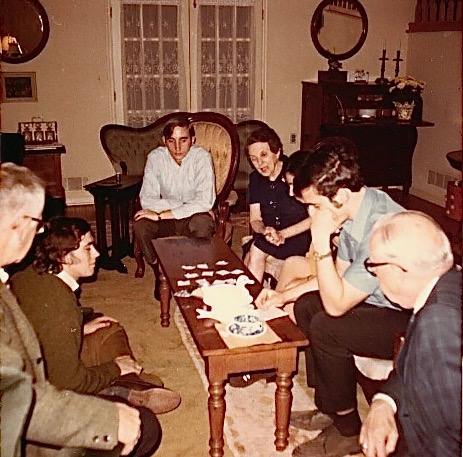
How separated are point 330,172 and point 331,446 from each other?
4.08ft

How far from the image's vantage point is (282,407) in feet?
9.22

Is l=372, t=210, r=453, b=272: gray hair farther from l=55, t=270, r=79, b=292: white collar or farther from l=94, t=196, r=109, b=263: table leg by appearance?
l=94, t=196, r=109, b=263: table leg

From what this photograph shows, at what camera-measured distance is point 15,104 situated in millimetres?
7203

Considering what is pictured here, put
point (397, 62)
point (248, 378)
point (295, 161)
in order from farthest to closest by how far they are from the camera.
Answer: point (397, 62)
point (295, 161)
point (248, 378)

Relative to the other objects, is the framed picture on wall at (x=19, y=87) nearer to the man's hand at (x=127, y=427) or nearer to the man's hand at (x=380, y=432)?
the man's hand at (x=127, y=427)

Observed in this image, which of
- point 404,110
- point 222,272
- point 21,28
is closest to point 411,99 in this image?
point 404,110

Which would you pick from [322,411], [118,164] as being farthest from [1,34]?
[322,411]

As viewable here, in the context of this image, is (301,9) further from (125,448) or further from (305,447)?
(125,448)

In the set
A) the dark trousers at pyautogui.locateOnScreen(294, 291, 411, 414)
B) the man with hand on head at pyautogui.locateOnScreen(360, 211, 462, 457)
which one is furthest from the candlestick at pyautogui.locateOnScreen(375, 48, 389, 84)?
the man with hand on head at pyautogui.locateOnScreen(360, 211, 462, 457)

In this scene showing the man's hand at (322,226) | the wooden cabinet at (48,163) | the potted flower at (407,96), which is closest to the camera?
the man's hand at (322,226)

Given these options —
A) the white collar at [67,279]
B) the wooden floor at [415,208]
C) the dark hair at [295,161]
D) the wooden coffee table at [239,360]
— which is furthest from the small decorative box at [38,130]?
the white collar at [67,279]

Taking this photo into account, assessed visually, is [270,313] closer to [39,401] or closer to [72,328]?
[72,328]

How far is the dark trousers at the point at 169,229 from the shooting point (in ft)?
15.2

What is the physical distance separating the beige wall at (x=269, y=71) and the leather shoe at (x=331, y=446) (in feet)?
16.7
